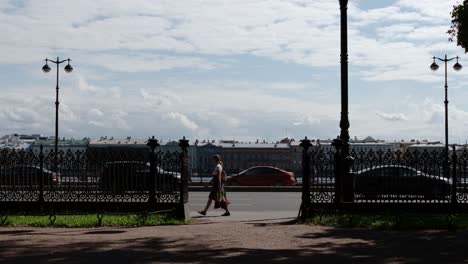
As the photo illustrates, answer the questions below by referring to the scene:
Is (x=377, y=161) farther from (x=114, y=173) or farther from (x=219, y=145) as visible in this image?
(x=219, y=145)

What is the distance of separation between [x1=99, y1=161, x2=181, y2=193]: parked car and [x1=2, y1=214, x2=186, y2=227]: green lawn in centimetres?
111

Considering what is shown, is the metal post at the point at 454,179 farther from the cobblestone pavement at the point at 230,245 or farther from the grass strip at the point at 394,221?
the cobblestone pavement at the point at 230,245

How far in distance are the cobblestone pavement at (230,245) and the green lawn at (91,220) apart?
602mm

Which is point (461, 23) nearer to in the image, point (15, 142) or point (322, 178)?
point (322, 178)

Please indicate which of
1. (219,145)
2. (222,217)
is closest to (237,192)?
(222,217)

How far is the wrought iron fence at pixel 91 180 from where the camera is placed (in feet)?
57.3

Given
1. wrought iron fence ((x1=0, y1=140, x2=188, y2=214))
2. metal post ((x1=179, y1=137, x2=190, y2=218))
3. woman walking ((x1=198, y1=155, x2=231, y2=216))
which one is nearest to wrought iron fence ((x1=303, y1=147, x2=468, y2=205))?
woman walking ((x1=198, y1=155, x2=231, y2=216))

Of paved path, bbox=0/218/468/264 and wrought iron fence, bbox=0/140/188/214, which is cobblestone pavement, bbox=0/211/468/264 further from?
wrought iron fence, bbox=0/140/188/214

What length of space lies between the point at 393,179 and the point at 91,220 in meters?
7.17

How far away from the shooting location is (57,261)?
34.1 feet

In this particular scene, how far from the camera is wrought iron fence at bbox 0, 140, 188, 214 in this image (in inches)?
688

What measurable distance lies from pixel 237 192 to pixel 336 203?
1517 cm

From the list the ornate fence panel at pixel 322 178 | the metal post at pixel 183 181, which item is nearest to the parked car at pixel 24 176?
the metal post at pixel 183 181

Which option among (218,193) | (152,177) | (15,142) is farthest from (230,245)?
(15,142)
